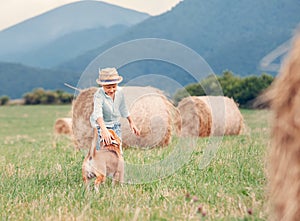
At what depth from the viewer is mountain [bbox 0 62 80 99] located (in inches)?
3319

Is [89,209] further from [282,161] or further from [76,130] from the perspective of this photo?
[76,130]

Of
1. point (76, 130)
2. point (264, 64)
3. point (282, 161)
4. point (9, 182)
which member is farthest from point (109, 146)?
point (76, 130)

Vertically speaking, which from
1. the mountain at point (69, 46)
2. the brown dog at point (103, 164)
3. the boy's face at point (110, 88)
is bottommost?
the brown dog at point (103, 164)

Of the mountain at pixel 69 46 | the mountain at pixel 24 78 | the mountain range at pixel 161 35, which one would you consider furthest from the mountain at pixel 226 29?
the mountain at pixel 69 46

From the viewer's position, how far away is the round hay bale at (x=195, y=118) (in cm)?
1291

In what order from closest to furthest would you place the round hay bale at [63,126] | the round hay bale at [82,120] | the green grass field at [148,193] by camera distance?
the green grass field at [148,193]
the round hay bale at [82,120]
the round hay bale at [63,126]

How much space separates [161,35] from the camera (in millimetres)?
132625

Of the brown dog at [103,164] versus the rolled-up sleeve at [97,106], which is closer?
the brown dog at [103,164]

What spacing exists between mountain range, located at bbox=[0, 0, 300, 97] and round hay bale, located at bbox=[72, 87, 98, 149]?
180 feet

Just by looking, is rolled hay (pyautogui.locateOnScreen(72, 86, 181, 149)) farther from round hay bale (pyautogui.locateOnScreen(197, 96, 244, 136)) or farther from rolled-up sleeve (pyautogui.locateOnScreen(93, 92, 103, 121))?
rolled-up sleeve (pyautogui.locateOnScreen(93, 92, 103, 121))

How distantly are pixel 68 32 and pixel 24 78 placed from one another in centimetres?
8510

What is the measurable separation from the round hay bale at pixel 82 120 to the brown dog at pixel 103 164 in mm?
4451

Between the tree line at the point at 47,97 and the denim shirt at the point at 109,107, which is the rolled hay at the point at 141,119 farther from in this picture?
the tree line at the point at 47,97

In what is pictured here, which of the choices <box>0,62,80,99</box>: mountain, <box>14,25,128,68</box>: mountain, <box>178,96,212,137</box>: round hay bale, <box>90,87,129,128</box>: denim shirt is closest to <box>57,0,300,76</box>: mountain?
<box>0,62,80,99</box>: mountain
